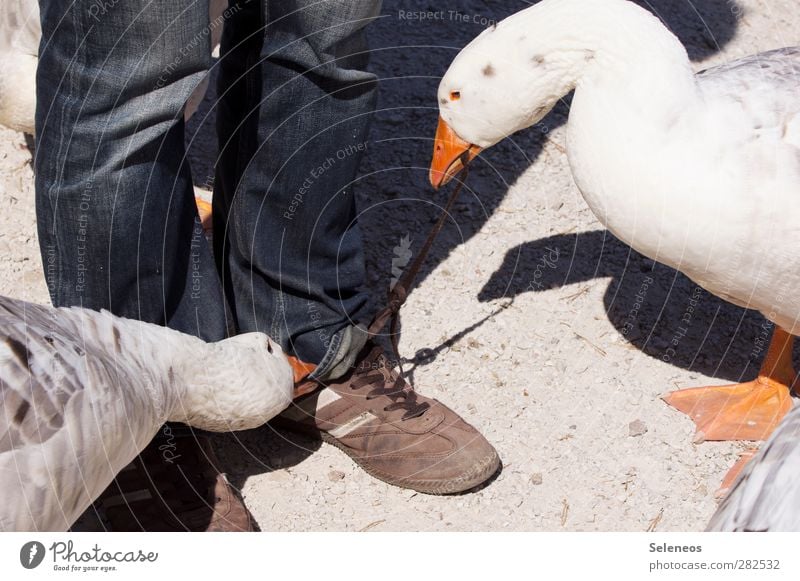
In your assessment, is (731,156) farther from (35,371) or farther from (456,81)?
(35,371)

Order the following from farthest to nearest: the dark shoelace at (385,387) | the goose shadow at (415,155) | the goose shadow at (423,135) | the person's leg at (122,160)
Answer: the goose shadow at (423,135)
the goose shadow at (415,155)
the dark shoelace at (385,387)
the person's leg at (122,160)

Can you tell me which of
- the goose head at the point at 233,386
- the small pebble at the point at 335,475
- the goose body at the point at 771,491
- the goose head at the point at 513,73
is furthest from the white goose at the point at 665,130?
the small pebble at the point at 335,475

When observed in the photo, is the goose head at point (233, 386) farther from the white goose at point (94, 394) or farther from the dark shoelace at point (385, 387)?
the dark shoelace at point (385, 387)

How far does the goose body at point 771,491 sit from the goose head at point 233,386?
1.00 m

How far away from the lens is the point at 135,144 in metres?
2.04

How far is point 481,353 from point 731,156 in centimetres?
102

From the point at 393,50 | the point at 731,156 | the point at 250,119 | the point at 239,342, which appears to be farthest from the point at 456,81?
the point at 393,50

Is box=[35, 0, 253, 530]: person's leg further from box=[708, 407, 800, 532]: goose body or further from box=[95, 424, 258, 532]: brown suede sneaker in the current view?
box=[708, 407, 800, 532]: goose body

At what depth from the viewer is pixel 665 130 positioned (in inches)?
82.8

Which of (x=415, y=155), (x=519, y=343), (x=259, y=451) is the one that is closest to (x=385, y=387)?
(x=259, y=451)

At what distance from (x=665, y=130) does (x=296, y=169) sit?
0.86 meters

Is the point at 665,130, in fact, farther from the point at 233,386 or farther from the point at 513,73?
the point at 233,386

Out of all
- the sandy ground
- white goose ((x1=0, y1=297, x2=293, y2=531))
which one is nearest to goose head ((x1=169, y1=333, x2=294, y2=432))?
white goose ((x1=0, y1=297, x2=293, y2=531))

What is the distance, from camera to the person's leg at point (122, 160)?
75.2 inches
